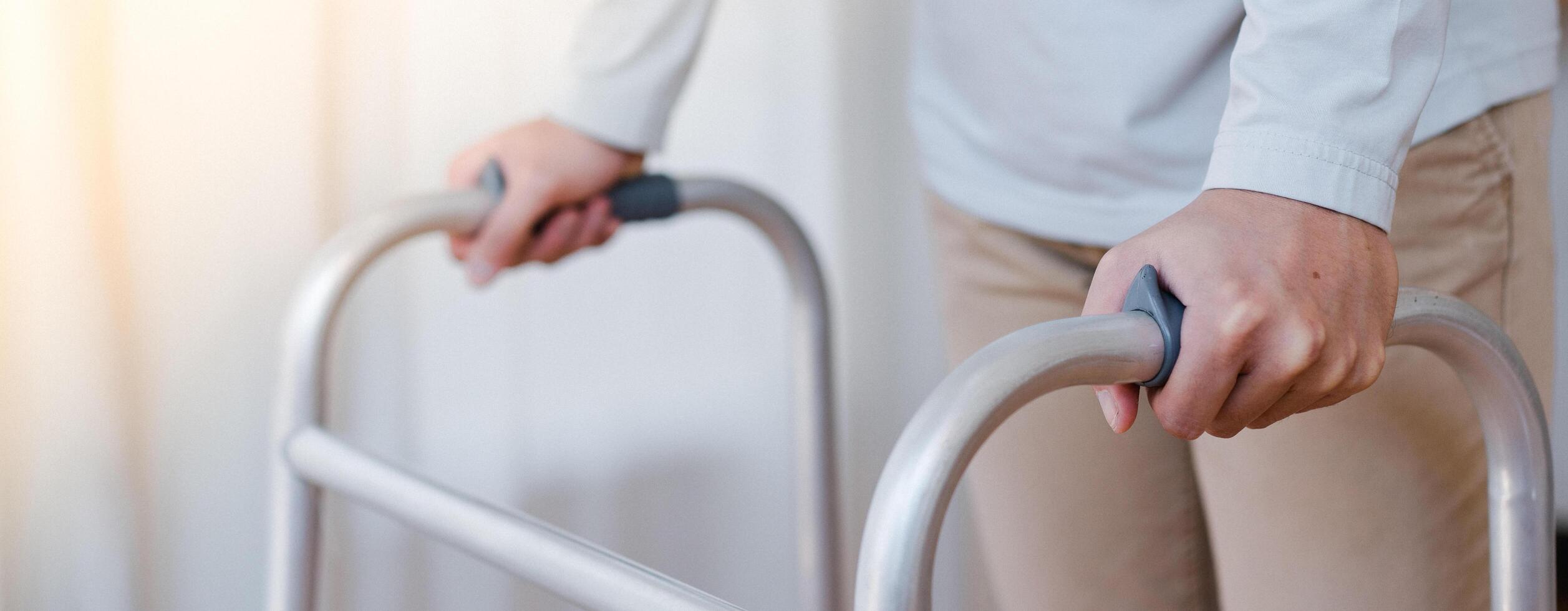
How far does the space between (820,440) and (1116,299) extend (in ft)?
1.53

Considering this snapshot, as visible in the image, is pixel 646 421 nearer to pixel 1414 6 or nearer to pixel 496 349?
pixel 496 349

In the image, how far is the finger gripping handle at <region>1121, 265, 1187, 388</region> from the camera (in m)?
0.39

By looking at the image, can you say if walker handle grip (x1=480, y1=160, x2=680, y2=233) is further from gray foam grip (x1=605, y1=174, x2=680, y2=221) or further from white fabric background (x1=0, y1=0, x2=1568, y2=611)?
white fabric background (x1=0, y1=0, x2=1568, y2=611)

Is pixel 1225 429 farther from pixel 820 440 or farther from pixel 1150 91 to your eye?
pixel 820 440

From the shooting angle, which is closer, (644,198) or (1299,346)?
(1299,346)

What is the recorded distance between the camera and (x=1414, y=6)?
432 millimetres

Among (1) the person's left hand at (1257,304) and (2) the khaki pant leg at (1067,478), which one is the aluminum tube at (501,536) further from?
(2) the khaki pant leg at (1067,478)

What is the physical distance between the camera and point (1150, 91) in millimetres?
603

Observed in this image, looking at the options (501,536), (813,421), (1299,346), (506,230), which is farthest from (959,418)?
(813,421)

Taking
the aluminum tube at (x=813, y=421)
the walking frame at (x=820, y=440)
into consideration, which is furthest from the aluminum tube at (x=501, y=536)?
the aluminum tube at (x=813, y=421)

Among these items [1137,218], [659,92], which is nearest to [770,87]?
[659,92]

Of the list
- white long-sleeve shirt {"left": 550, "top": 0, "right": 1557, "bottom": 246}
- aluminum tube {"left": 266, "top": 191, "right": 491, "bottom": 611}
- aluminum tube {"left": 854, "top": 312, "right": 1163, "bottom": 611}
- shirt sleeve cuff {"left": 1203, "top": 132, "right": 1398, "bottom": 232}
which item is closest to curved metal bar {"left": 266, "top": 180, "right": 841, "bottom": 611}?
aluminum tube {"left": 266, "top": 191, "right": 491, "bottom": 611}

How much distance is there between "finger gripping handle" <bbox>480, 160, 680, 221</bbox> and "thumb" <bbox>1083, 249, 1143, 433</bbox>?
0.36 meters

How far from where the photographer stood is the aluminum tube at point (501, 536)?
0.47 metres
